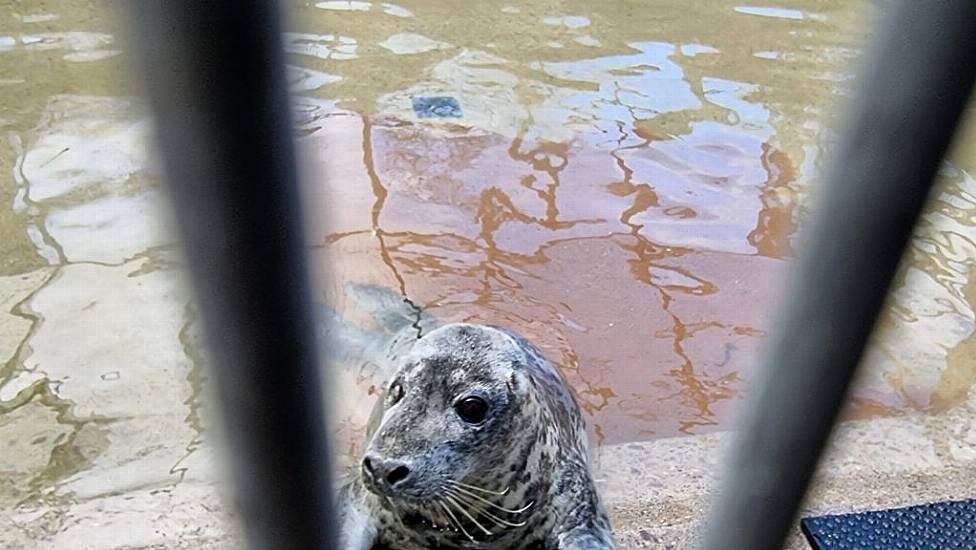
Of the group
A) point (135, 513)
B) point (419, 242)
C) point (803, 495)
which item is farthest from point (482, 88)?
point (803, 495)

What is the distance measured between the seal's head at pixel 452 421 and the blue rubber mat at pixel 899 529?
666 millimetres

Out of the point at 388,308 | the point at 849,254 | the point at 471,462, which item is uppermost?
the point at 849,254

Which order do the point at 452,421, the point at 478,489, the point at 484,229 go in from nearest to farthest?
the point at 452,421, the point at 478,489, the point at 484,229

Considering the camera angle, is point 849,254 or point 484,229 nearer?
point 849,254

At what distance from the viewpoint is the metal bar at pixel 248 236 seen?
1.00 ft

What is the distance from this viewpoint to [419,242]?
3.29 m

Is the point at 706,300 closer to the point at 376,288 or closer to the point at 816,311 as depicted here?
the point at 376,288

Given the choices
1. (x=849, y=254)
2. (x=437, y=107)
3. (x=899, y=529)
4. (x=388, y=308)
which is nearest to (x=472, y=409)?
(x=899, y=529)

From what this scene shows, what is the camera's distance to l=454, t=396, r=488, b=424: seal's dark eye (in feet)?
5.84

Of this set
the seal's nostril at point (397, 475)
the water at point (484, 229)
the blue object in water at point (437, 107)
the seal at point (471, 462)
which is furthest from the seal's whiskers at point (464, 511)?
the blue object in water at point (437, 107)

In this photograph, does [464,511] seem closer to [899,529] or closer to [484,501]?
[484,501]

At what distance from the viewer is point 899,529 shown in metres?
2.06

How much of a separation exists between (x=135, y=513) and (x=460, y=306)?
1.17 m

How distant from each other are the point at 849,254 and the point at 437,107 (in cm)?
382
